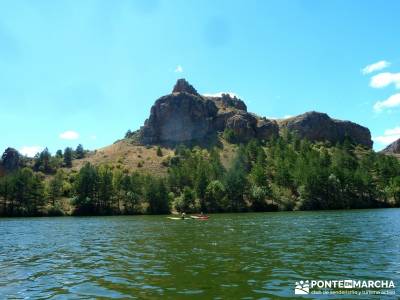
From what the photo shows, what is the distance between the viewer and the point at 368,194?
584 feet

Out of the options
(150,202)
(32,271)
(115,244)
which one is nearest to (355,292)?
(32,271)

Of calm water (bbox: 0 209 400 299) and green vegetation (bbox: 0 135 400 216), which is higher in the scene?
green vegetation (bbox: 0 135 400 216)

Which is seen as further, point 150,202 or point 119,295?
point 150,202

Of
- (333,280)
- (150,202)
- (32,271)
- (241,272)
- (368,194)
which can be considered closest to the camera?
(333,280)

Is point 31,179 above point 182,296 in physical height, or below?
above

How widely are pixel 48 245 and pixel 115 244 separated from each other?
815cm

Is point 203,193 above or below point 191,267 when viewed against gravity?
above

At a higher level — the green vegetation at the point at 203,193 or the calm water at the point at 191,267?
the green vegetation at the point at 203,193

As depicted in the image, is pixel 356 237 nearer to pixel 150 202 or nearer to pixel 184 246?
pixel 184 246

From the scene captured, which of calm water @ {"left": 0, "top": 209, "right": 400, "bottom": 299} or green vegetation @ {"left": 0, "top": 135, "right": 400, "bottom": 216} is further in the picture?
green vegetation @ {"left": 0, "top": 135, "right": 400, "bottom": 216}

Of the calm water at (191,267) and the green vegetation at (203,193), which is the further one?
the green vegetation at (203,193)

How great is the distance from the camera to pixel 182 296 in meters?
20.8

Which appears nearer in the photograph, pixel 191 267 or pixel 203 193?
pixel 191 267

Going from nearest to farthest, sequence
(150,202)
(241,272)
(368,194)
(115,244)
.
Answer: (241,272) → (115,244) → (150,202) → (368,194)
